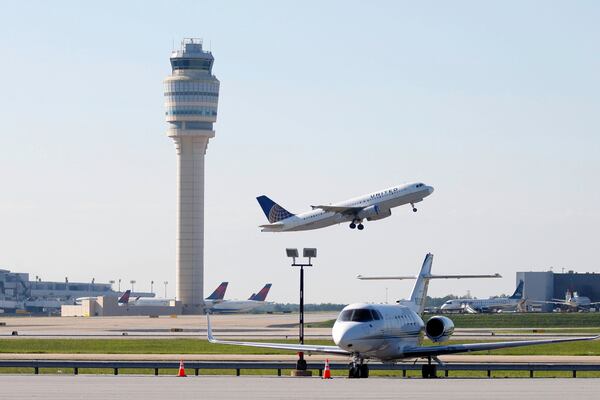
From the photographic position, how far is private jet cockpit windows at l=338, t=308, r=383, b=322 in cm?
4922

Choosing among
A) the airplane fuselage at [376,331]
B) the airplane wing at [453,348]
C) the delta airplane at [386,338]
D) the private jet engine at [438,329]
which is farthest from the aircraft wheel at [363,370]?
the private jet engine at [438,329]

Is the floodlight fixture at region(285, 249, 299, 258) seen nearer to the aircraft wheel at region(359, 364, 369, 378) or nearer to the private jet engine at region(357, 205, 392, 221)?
the aircraft wheel at region(359, 364, 369, 378)

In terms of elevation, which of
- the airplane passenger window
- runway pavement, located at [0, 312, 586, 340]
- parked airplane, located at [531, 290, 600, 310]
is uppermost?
parked airplane, located at [531, 290, 600, 310]

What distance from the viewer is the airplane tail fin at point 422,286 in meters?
56.9

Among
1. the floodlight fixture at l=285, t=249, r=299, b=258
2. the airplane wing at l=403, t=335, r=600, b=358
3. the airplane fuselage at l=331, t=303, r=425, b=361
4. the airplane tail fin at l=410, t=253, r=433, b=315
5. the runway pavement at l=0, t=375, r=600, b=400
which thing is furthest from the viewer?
the floodlight fixture at l=285, t=249, r=299, b=258

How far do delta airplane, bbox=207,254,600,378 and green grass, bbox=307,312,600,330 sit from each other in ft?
283

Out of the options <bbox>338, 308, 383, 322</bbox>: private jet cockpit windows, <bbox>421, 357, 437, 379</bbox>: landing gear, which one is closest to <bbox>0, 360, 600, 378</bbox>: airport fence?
<bbox>421, 357, 437, 379</bbox>: landing gear

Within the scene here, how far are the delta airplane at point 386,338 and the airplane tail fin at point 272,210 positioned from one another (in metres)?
74.4

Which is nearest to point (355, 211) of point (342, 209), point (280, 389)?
point (342, 209)

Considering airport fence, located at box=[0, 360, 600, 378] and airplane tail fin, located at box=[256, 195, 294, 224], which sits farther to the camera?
airplane tail fin, located at box=[256, 195, 294, 224]

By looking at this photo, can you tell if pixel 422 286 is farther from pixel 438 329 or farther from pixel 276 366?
pixel 276 366

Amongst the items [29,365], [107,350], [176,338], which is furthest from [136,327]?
[29,365]

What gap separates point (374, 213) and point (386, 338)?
6417 cm

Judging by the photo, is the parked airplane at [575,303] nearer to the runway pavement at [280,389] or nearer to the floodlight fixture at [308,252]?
the floodlight fixture at [308,252]
